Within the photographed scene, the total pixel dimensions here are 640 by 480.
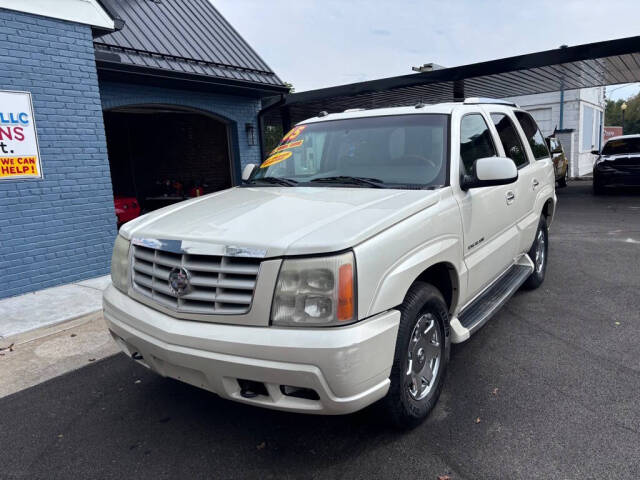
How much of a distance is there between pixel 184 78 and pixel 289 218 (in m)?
6.89

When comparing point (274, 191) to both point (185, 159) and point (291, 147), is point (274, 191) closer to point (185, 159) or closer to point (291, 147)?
point (291, 147)

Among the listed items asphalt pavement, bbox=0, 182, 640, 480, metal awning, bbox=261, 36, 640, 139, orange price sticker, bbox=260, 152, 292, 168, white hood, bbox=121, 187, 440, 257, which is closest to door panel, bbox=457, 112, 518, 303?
white hood, bbox=121, 187, 440, 257

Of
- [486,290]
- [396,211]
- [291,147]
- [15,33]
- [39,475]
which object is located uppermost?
[15,33]

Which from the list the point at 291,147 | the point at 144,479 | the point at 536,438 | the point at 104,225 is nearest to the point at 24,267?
the point at 104,225

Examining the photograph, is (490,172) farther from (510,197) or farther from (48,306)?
(48,306)

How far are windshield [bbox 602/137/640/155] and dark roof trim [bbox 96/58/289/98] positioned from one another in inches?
381

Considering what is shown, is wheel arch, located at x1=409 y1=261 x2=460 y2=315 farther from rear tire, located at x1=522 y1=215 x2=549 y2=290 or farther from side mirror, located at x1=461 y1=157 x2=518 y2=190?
rear tire, located at x1=522 y1=215 x2=549 y2=290

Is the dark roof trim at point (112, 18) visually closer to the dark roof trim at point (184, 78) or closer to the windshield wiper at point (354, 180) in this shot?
the dark roof trim at point (184, 78)

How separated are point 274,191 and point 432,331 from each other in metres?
1.46

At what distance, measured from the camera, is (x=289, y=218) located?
8.74 ft

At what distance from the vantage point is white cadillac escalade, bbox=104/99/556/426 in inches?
89.5

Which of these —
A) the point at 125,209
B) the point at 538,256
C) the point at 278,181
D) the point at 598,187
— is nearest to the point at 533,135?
the point at 538,256

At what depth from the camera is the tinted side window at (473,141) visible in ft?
11.6

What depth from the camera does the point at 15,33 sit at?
582 centimetres
